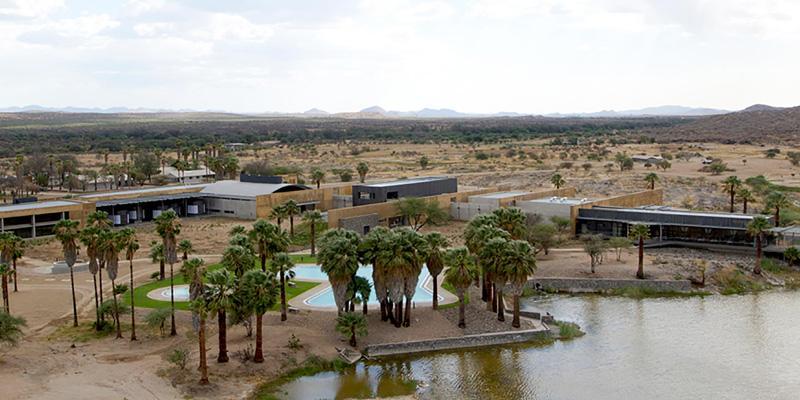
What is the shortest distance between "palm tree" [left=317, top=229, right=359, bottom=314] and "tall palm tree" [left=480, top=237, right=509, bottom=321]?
7.07 meters

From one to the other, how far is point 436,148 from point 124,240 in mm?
140714

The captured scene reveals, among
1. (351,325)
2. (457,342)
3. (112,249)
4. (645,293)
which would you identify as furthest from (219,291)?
(645,293)

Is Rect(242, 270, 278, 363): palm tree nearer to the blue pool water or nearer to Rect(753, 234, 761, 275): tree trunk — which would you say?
the blue pool water

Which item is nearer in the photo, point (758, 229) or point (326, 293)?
point (326, 293)

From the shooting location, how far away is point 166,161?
13362cm

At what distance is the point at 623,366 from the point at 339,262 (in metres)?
14.7

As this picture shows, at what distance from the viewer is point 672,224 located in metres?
66.2

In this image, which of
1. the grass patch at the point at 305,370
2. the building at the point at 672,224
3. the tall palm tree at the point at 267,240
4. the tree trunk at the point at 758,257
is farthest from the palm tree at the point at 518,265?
the building at the point at 672,224

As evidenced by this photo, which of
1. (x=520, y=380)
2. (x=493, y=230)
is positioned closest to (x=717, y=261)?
(x=493, y=230)

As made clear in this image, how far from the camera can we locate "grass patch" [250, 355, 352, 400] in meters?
35.3

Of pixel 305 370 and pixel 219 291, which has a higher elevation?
pixel 219 291

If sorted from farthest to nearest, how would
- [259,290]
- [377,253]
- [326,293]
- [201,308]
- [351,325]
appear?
[326,293] < [377,253] < [351,325] < [259,290] < [201,308]

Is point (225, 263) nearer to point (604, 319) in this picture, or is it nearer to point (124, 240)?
point (124, 240)

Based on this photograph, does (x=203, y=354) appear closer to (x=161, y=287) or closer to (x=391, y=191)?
(x=161, y=287)
